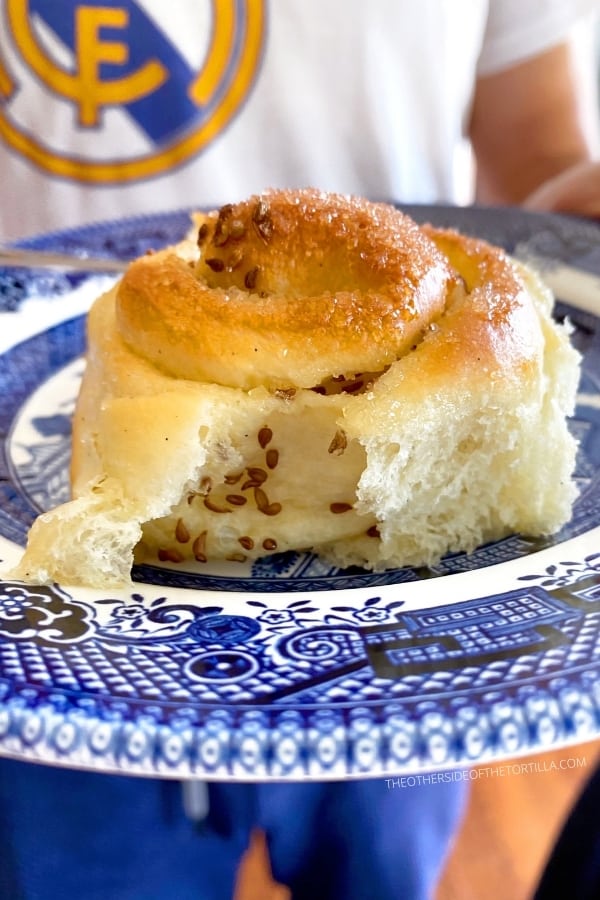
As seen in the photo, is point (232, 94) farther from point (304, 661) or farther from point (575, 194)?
point (304, 661)

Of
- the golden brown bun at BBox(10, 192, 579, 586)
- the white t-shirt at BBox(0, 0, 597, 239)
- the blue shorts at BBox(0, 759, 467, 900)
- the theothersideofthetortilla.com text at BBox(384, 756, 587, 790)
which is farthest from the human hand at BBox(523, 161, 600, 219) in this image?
the blue shorts at BBox(0, 759, 467, 900)

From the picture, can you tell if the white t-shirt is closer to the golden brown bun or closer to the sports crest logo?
the sports crest logo

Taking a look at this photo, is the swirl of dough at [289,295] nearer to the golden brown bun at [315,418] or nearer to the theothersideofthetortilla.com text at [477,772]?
the golden brown bun at [315,418]

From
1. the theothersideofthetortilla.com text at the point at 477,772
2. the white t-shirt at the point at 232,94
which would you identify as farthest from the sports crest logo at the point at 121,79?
the theothersideofthetortilla.com text at the point at 477,772

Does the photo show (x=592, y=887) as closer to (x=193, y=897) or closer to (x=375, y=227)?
(x=193, y=897)

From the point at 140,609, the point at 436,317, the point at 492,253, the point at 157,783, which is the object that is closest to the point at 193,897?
the point at 157,783

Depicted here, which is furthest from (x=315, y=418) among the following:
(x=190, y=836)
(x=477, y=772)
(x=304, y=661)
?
(x=477, y=772)
